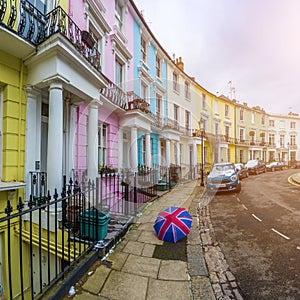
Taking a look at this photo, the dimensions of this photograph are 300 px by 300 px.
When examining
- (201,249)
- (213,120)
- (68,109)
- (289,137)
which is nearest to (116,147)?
(68,109)

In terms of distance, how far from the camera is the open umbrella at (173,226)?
14.7 ft

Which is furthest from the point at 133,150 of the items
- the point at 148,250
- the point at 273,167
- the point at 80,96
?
the point at 273,167

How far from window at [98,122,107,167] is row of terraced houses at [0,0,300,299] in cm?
5

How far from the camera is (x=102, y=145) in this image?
8.30m

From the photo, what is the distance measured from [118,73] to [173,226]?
817 cm

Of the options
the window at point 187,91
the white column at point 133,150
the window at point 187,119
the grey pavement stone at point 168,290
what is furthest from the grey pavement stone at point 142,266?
the window at point 187,91

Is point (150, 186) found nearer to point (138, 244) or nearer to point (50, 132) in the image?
point (138, 244)

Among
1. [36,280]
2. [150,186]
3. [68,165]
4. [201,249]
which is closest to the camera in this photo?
[201,249]

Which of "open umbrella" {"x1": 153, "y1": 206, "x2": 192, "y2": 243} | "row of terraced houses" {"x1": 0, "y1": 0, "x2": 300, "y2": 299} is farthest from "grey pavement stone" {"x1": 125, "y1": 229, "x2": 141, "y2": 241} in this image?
"row of terraced houses" {"x1": 0, "y1": 0, "x2": 300, "y2": 299}

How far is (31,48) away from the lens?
4.61m

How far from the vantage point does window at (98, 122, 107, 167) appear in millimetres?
8078

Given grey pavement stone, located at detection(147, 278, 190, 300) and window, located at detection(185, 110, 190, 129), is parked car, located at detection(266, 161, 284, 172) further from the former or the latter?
grey pavement stone, located at detection(147, 278, 190, 300)

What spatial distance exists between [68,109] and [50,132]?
6.76 feet

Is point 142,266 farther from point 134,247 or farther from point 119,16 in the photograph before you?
point 119,16
